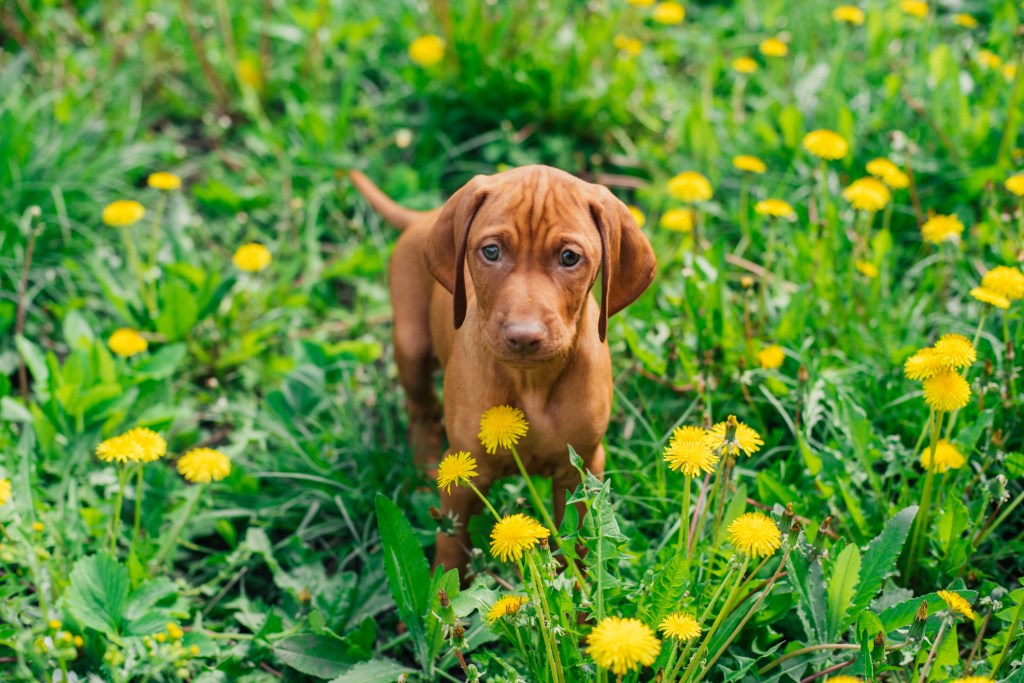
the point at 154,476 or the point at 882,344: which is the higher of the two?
the point at 882,344

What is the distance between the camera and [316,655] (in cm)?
290

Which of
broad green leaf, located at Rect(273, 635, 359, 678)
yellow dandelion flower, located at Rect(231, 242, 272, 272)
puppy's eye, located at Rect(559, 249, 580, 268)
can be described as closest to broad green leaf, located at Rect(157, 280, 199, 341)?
yellow dandelion flower, located at Rect(231, 242, 272, 272)

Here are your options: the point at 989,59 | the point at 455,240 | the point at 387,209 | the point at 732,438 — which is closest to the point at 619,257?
the point at 455,240

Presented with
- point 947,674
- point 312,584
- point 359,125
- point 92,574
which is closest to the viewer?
point 947,674

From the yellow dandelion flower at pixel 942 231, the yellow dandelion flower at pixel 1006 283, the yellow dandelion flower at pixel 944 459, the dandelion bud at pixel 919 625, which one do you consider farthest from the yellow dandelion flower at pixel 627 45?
the dandelion bud at pixel 919 625

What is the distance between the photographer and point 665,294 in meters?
4.08

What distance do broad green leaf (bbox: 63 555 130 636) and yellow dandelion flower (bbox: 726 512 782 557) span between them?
1876 mm

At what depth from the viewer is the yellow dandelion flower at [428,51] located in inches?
206

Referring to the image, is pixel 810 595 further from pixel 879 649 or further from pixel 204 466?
pixel 204 466

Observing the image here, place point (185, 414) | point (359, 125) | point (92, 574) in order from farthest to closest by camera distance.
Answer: point (359, 125)
point (185, 414)
point (92, 574)

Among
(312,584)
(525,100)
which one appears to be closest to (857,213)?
(525,100)

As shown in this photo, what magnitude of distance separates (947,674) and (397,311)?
83.2 inches

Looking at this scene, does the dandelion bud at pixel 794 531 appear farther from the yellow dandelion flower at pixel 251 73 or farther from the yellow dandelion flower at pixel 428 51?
the yellow dandelion flower at pixel 251 73

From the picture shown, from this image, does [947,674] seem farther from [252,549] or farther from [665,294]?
[252,549]
